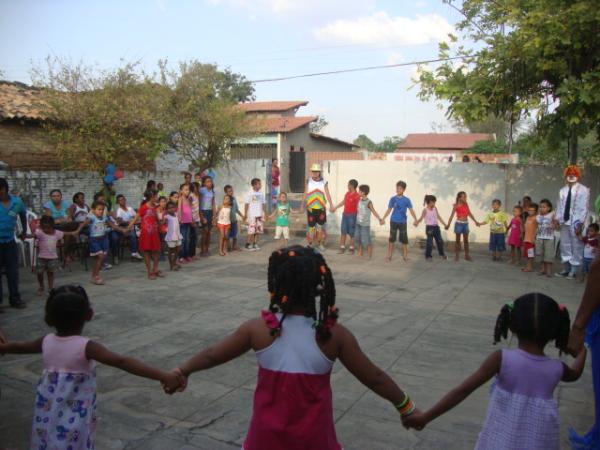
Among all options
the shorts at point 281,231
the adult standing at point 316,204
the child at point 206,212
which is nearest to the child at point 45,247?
the child at point 206,212

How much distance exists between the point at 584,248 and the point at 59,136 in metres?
11.4

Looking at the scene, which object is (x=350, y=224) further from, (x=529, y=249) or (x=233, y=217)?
(x=529, y=249)

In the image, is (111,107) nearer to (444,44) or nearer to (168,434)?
(444,44)

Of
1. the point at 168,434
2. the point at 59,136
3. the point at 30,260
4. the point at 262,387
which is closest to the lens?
the point at 262,387

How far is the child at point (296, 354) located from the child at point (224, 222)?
1019 cm

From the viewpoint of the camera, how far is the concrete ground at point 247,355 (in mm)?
4316

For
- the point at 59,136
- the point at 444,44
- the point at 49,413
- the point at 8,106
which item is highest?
the point at 444,44

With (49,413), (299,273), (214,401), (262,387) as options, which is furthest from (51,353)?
(214,401)

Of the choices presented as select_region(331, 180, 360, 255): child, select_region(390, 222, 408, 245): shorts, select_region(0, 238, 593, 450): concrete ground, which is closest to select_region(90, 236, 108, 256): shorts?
select_region(0, 238, 593, 450): concrete ground

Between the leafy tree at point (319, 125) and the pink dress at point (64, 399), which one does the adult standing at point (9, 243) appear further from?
the leafy tree at point (319, 125)

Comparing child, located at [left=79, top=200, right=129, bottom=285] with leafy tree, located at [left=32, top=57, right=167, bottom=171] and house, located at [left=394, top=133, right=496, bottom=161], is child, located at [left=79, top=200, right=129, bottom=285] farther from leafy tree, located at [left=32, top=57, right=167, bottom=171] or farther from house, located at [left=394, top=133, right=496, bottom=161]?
house, located at [left=394, top=133, right=496, bottom=161]

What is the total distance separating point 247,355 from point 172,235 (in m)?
5.41

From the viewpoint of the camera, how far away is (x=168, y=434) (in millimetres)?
4203

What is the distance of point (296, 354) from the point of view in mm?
2484
